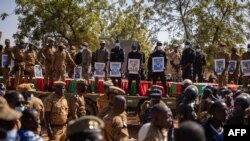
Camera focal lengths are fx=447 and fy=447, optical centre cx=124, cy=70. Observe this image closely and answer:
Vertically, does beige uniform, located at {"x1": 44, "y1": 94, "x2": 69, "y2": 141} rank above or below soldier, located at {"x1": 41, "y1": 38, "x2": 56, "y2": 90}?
below

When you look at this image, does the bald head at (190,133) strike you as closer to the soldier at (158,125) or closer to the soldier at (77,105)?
the soldier at (158,125)

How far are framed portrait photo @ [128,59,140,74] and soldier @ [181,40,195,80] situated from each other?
1531 millimetres

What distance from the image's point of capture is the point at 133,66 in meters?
13.7

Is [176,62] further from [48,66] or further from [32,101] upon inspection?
[32,101]

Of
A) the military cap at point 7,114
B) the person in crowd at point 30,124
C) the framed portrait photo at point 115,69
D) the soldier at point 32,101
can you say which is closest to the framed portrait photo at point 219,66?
the framed portrait photo at point 115,69

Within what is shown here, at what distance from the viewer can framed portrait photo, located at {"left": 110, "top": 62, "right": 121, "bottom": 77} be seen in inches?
552

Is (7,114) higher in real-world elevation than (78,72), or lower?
lower

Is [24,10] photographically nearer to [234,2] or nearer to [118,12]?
[118,12]

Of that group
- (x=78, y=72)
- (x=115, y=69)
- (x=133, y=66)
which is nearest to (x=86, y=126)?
(x=133, y=66)

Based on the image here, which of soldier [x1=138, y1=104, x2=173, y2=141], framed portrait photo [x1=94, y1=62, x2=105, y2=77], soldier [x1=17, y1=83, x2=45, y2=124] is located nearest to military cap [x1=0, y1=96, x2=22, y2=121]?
soldier [x1=138, y1=104, x2=173, y2=141]

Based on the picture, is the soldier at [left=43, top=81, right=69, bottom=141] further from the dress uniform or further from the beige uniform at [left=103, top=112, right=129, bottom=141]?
the dress uniform

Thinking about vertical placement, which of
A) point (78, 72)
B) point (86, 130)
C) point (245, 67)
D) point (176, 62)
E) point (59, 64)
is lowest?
point (86, 130)

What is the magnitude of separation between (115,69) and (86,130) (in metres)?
10.5

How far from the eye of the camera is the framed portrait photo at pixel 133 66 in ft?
44.9
